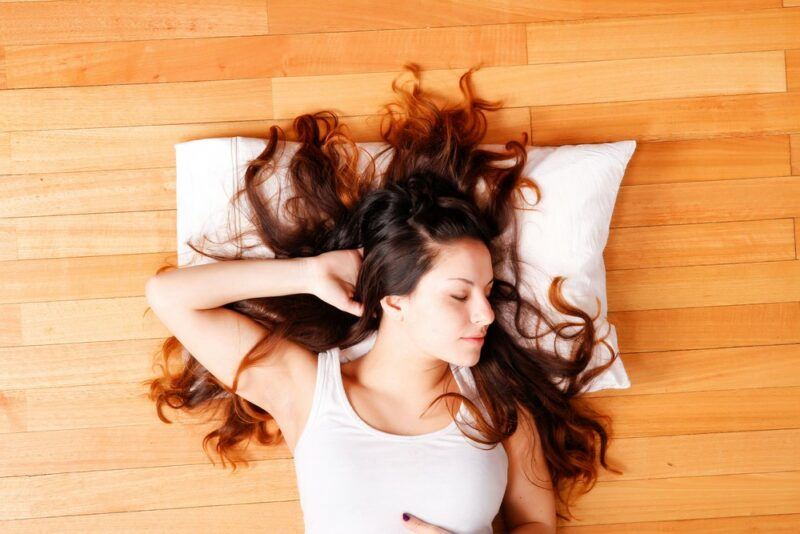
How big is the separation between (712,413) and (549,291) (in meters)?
0.79

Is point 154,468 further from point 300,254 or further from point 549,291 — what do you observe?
point 549,291

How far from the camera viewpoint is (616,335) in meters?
2.34

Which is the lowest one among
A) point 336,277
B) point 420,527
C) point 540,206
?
point 420,527

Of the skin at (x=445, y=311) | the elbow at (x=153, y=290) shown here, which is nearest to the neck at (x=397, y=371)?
the skin at (x=445, y=311)

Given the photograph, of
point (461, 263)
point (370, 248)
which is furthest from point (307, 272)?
point (461, 263)

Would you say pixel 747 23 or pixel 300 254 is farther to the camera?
pixel 747 23

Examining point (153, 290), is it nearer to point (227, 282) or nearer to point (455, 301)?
point (227, 282)

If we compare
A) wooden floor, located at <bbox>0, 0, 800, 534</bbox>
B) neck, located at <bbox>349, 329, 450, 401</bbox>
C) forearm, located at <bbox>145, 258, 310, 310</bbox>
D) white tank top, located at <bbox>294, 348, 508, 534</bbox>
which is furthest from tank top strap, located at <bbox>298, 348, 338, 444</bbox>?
wooden floor, located at <bbox>0, 0, 800, 534</bbox>

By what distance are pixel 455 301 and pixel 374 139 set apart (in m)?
0.70

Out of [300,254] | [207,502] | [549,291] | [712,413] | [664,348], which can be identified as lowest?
[207,502]

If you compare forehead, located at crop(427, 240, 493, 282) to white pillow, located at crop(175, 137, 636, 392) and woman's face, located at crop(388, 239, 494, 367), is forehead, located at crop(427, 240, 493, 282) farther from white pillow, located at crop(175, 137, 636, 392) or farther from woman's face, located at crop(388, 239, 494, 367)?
white pillow, located at crop(175, 137, 636, 392)

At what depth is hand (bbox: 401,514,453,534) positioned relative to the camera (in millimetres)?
1964

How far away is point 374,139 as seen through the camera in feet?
7.63

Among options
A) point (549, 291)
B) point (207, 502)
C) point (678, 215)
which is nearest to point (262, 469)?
point (207, 502)
